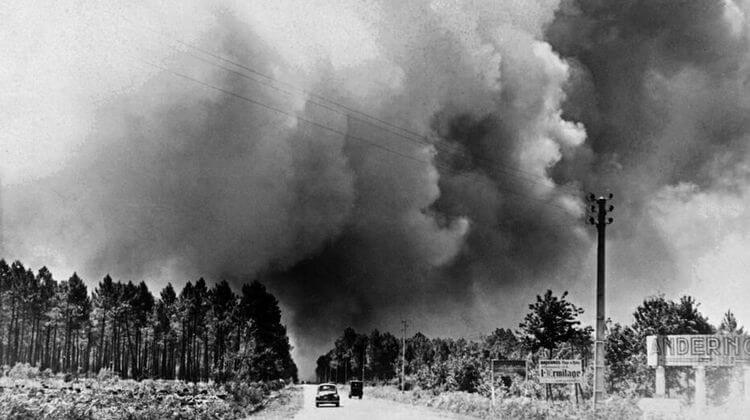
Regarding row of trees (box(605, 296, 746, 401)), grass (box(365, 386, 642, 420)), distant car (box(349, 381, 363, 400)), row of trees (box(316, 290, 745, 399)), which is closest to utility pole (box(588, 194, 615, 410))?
grass (box(365, 386, 642, 420))

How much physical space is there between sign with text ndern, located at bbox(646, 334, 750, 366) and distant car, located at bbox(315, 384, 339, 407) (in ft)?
88.0

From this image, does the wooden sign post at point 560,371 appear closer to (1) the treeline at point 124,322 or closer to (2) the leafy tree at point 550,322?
(2) the leafy tree at point 550,322

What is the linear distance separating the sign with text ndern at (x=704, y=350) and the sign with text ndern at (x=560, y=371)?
4.30m

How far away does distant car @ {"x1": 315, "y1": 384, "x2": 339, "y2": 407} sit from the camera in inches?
2077

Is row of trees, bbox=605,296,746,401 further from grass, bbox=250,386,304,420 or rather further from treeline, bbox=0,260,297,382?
treeline, bbox=0,260,297,382

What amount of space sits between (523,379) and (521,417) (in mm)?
13297

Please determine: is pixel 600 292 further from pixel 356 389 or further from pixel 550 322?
pixel 356 389

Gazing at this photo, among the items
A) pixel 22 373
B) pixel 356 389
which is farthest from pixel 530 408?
pixel 22 373

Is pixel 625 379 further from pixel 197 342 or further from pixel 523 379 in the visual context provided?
pixel 197 342

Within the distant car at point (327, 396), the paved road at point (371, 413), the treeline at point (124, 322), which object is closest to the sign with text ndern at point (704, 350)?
the paved road at point (371, 413)

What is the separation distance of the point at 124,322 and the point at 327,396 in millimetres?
71259

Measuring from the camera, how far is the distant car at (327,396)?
52.8m

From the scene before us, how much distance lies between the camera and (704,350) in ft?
105

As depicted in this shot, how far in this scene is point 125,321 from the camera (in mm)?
111375
